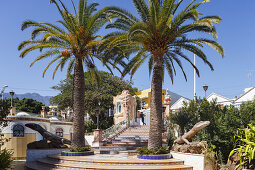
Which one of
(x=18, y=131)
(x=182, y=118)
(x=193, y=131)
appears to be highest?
(x=182, y=118)

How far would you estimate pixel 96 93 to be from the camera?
35.1 m

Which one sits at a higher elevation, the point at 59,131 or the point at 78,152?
the point at 59,131

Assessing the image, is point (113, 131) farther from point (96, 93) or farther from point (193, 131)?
point (96, 93)

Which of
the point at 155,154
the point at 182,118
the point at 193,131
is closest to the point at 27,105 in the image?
the point at 182,118

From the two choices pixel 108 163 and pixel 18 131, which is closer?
pixel 108 163

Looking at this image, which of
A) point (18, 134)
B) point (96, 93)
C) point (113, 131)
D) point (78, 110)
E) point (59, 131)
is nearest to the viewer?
point (78, 110)

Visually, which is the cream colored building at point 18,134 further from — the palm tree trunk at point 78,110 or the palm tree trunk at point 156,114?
the palm tree trunk at point 156,114

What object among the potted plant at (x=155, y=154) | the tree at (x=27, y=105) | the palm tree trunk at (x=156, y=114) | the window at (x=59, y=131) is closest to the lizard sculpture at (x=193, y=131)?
the potted plant at (x=155, y=154)

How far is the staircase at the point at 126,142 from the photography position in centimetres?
1793

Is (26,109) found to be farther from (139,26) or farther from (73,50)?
(139,26)

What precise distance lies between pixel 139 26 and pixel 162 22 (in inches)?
51.7

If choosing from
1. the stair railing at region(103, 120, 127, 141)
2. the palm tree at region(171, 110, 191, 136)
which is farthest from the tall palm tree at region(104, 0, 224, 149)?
the stair railing at region(103, 120, 127, 141)

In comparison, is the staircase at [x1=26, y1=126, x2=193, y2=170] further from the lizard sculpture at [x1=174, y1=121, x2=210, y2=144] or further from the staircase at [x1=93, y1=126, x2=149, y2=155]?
the lizard sculpture at [x1=174, y1=121, x2=210, y2=144]

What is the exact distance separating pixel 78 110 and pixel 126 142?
583 centimetres
